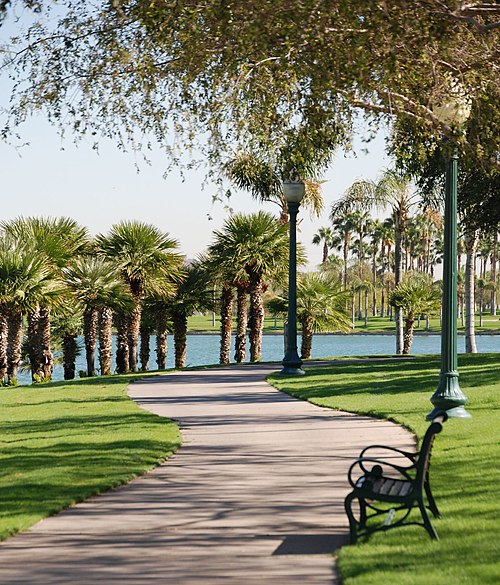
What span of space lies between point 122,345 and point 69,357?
1.83 meters

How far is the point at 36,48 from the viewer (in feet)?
38.0

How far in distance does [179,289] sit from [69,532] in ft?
100

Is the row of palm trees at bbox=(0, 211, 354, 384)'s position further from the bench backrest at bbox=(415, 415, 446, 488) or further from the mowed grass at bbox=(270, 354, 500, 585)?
the bench backrest at bbox=(415, 415, 446, 488)

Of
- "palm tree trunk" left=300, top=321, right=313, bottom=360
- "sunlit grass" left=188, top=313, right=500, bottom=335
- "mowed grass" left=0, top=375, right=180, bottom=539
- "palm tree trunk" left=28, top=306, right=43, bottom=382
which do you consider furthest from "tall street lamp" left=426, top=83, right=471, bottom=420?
"sunlit grass" left=188, top=313, right=500, bottom=335

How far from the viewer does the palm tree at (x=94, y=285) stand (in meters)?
32.2

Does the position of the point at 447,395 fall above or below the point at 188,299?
below

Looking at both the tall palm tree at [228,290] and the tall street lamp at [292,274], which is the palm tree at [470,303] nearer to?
the tall palm tree at [228,290]

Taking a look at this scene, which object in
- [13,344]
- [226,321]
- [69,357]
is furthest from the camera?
[226,321]

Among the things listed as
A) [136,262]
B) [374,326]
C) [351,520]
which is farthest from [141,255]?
[374,326]

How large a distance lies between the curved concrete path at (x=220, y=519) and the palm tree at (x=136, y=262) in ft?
66.4

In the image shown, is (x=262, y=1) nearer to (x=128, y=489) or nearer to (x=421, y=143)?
(x=421, y=143)

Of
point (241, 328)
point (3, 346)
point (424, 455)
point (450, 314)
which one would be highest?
point (450, 314)

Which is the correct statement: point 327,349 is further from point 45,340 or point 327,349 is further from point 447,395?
point 447,395

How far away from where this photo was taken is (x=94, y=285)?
32.0m
